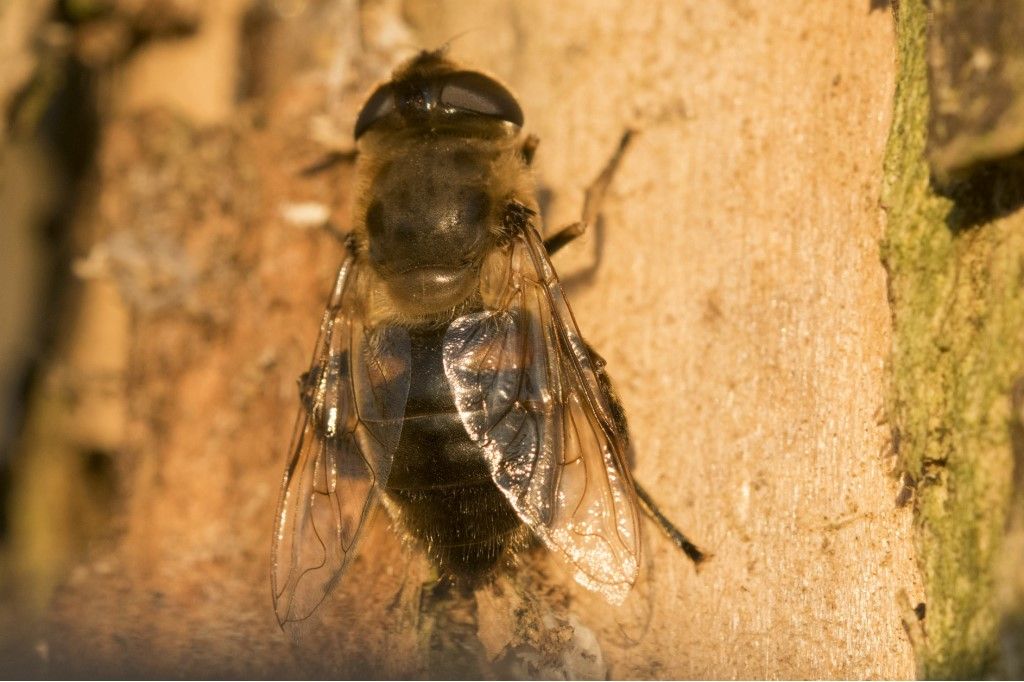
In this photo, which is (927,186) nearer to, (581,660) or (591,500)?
(591,500)

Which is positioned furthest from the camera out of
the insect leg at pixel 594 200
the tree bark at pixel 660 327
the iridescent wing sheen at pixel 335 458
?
the insect leg at pixel 594 200

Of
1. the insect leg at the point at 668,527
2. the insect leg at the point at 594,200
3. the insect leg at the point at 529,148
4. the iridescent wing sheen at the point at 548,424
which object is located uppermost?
the insect leg at the point at 529,148

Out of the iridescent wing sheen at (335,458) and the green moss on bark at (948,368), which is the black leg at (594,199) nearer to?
the iridescent wing sheen at (335,458)

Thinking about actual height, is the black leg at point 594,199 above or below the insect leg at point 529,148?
below

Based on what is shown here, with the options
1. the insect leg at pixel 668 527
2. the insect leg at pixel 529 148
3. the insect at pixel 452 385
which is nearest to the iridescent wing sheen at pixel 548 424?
the insect at pixel 452 385

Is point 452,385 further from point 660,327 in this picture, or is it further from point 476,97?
point 476,97

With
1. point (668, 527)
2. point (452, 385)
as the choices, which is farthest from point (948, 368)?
point (452, 385)

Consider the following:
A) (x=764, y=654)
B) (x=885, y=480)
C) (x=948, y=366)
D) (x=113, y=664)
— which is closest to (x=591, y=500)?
(x=764, y=654)
